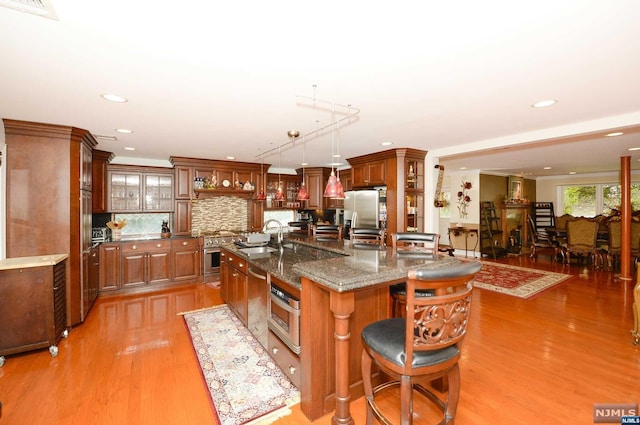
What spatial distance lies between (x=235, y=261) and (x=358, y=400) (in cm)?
204

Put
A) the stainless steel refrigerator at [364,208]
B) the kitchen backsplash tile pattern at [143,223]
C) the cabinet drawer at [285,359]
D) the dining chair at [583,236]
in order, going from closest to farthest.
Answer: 1. the cabinet drawer at [285,359]
2. the stainless steel refrigerator at [364,208]
3. the kitchen backsplash tile pattern at [143,223]
4. the dining chair at [583,236]

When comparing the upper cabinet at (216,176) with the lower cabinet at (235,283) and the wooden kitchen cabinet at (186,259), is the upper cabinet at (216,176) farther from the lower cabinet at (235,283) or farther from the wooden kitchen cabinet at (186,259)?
the lower cabinet at (235,283)

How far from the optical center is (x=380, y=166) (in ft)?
16.2

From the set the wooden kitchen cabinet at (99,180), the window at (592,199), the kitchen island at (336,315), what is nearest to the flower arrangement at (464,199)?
the window at (592,199)

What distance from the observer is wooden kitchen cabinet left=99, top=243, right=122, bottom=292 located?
4488 millimetres

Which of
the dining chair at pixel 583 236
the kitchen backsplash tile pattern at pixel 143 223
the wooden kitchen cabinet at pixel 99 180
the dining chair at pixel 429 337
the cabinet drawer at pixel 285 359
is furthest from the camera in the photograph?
the dining chair at pixel 583 236

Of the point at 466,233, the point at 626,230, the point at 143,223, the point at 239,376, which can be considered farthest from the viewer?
the point at 466,233

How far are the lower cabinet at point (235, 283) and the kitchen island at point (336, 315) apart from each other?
1.00m

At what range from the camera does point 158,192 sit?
535cm

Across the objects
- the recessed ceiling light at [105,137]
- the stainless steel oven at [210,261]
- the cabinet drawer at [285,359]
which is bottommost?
the cabinet drawer at [285,359]

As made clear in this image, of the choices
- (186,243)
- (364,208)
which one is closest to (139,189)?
(186,243)

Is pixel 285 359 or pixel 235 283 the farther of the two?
pixel 235 283

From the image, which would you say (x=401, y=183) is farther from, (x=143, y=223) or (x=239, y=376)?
(x=143, y=223)

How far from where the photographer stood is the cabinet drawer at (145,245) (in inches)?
183
